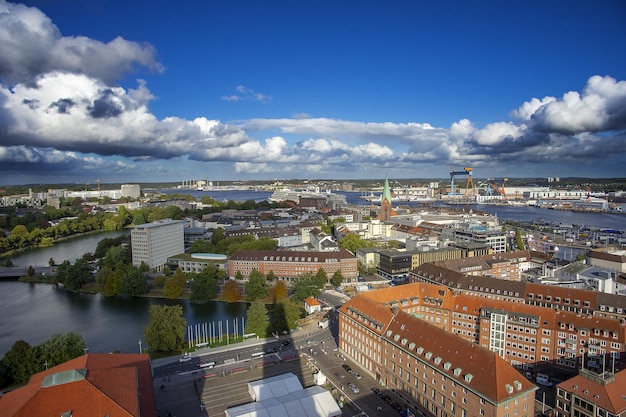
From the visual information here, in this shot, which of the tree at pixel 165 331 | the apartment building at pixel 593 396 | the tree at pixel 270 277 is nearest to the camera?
the apartment building at pixel 593 396

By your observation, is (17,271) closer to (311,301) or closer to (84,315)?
(84,315)

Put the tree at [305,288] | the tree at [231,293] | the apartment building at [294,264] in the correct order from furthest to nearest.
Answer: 1. the apartment building at [294,264]
2. the tree at [231,293]
3. the tree at [305,288]

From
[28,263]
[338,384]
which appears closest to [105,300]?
[28,263]

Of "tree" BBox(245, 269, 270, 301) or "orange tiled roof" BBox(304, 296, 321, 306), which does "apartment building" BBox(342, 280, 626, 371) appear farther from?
"tree" BBox(245, 269, 270, 301)

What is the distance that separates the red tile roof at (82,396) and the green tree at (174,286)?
54.3ft

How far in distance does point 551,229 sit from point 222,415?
51064 millimetres

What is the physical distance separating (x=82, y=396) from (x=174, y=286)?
60.3 ft

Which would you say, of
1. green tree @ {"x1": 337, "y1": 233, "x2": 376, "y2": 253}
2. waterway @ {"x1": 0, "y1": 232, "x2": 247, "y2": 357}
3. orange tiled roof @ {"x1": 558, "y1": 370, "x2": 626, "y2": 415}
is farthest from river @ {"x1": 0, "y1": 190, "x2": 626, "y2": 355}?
orange tiled roof @ {"x1": 558, "y1": 370, "x2": 626, "y2": 415}

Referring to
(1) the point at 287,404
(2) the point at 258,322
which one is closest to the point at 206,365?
(2) the point at 258,322

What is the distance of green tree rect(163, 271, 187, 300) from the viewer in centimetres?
2680

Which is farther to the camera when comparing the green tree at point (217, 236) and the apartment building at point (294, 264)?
the green tree at point (217, 236)

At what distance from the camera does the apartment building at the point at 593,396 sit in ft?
36.2

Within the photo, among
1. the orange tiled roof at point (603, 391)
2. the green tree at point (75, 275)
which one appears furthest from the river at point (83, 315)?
the orange tiled roof at point (603, 391)

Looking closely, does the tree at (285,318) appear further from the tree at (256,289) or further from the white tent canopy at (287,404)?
the white tent canopy at (287,404)
